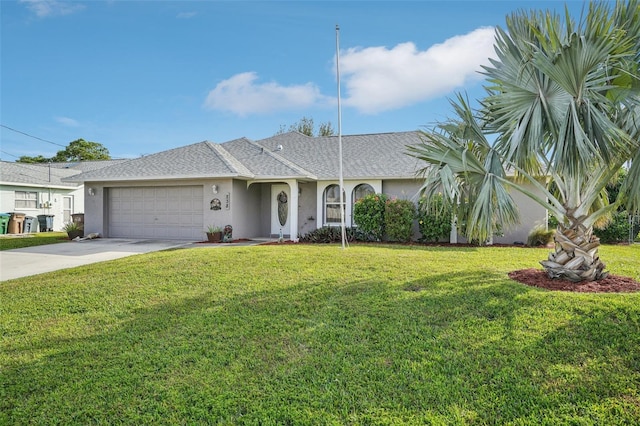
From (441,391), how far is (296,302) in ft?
9.57

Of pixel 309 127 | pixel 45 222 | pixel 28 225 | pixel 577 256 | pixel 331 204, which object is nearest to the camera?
pixel 577 256

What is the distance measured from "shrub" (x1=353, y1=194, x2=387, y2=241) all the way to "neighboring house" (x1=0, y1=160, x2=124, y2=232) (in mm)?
16343

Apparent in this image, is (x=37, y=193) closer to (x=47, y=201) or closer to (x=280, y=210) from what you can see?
(x=47, y=201)

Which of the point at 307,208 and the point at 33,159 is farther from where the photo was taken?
the point at 33,159

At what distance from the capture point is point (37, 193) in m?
22.9

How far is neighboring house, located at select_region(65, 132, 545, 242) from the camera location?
15.1 meters

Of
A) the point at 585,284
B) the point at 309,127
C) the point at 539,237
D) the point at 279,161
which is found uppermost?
the point at 309,127

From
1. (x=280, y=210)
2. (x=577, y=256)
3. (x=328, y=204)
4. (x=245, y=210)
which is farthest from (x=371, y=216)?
(x=577, y=256)

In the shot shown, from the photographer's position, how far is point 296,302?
19.8ft

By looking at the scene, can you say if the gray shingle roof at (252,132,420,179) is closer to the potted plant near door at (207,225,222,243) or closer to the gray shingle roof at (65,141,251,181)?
the gray shingle roof at (65,141,251,181)

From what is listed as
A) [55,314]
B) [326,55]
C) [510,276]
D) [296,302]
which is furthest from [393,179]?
[55,314]

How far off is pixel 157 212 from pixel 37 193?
479 inches

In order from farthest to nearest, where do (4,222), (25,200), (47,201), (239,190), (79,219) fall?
(47,201) → (25,200) → (4,222) → (79,219) → (239,190)

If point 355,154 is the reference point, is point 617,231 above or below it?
below
